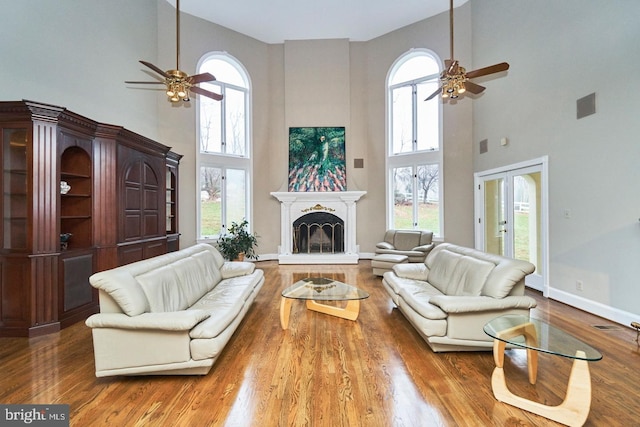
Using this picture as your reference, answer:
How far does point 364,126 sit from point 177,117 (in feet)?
14.3

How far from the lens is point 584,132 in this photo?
3.77 m

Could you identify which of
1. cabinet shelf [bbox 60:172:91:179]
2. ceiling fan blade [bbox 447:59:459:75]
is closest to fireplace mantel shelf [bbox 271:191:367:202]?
ceiling fan blade [bbox 447:59:459:75]

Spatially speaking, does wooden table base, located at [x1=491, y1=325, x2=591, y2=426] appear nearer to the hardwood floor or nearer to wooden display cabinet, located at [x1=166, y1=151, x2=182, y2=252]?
the hardwood floor

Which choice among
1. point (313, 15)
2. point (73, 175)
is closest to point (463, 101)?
point (313, 15)

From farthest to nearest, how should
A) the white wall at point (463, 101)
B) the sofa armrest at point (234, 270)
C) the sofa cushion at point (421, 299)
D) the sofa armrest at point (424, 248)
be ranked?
1. the sofa armrest at point (424, 248)
2. the sofa armrest at point (234, 270)
3. the white wall at point (463, 101)
4. the sofa cushion at point (421, 299)

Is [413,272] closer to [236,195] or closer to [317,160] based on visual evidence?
[317,160]

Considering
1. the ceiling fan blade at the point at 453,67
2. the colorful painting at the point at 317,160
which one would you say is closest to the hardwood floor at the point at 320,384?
the ceiling fan blade at the point at 453,67

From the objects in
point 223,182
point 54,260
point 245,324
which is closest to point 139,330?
point 245,324

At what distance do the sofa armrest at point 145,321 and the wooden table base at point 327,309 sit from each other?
48.6 inches

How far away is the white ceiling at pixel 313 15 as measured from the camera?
20.7 ft

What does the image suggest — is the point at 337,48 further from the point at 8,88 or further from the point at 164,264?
the point at 164,264

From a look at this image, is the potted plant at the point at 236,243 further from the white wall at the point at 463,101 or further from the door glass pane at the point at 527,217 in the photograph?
the door glass pane at the point at 527,217

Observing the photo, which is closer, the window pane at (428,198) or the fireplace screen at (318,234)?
the window pane at (428,198)

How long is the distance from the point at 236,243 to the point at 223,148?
7.67 feet
